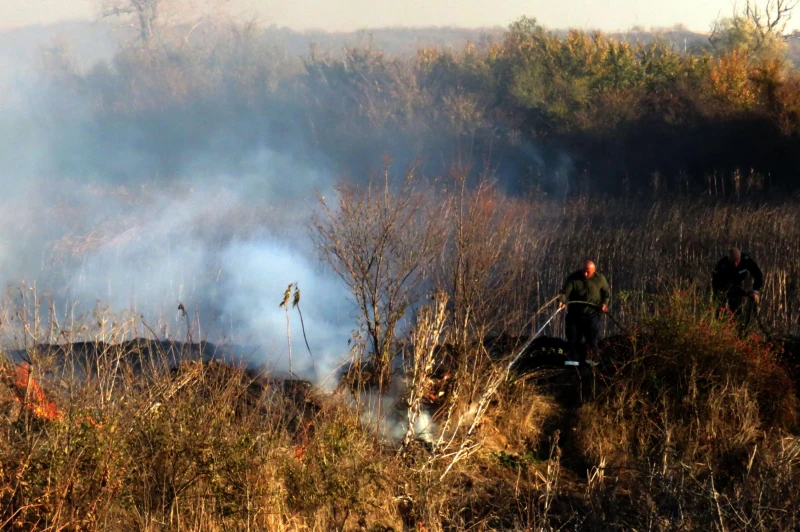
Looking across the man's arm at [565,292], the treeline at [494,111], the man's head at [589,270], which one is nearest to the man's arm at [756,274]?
the man's head at [589,270]

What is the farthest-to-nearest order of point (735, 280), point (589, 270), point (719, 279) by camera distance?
1. point (719, 279)
2. point (735, 280)
3. point (589, 270)

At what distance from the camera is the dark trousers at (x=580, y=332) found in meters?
10.7

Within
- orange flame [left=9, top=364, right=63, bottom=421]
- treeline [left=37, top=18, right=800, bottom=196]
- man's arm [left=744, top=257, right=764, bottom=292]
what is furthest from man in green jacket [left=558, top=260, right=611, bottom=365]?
treeline [left=37, top=18, right=800, bottom=196]

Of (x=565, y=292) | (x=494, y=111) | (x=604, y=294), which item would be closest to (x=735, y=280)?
(x=604, y=294)

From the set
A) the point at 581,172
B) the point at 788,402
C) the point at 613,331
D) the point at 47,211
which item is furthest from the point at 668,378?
the point at 47,211

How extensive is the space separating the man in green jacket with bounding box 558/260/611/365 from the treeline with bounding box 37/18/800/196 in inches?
527

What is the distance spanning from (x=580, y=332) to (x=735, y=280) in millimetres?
2016

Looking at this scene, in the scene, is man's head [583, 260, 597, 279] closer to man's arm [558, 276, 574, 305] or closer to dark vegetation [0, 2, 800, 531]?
man's arm [558, 276, 574, 305]

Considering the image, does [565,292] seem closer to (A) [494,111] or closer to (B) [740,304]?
(B) [740,304]

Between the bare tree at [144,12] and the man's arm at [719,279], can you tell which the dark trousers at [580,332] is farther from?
the bare tree at [144,12]

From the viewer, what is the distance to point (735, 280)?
10.7m

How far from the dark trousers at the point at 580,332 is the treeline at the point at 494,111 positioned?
13438 millimetres

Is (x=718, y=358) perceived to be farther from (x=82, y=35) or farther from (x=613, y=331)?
(x=82, y=35)

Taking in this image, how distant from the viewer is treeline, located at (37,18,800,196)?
27078mm
